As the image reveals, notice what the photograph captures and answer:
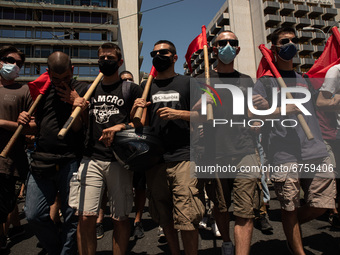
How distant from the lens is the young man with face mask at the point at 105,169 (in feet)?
7.75

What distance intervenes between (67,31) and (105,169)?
38356 millimetres

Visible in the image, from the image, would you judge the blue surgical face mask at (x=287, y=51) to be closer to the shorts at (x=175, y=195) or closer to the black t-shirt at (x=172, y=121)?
the black t-shirt at (x=172, y=121)

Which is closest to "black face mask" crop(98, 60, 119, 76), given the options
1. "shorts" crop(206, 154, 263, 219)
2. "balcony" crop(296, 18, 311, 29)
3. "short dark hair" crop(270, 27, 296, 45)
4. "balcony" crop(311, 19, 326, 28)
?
"shorts" crop(206, 154, 263, 219)

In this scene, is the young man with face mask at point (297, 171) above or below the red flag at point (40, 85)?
below

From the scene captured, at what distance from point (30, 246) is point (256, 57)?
4554cm

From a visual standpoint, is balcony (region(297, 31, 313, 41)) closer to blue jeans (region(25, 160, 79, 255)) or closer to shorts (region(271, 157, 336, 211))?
shorts (region(271, 157, 336, 211))

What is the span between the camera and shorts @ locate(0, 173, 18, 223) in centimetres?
267

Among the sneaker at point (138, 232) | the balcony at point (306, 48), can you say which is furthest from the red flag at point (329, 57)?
the balcony at point (306, 48)

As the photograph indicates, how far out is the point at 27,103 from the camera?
2926 millimetres

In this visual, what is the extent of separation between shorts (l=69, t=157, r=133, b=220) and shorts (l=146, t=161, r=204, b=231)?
27 centimetres

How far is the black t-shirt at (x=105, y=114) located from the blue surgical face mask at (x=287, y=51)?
1.66m

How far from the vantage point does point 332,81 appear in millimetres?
2561

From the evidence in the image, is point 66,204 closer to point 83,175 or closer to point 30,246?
point 83,175

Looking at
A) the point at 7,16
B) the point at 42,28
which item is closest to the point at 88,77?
the point at 42,28
